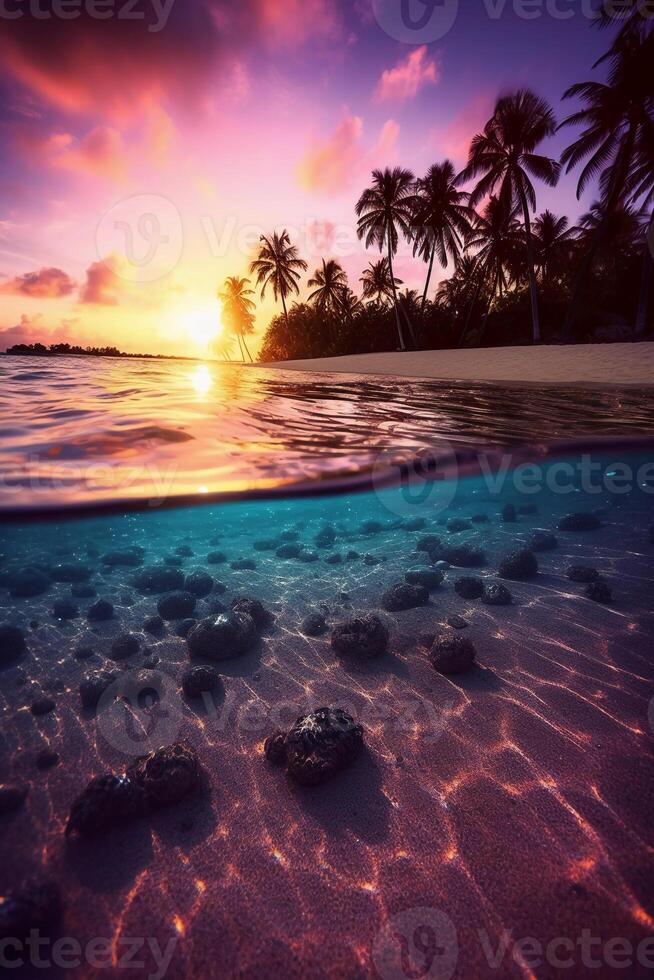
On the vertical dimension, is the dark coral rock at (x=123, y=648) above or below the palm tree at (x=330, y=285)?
below

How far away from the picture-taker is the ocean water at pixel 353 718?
242 centimetres

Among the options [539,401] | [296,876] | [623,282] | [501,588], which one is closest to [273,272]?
[623,282]

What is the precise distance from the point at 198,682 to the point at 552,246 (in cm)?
3912

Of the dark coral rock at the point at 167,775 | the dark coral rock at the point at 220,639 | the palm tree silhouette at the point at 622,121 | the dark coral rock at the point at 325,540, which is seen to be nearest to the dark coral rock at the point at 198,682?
the dark coral rock at the point at 220,639

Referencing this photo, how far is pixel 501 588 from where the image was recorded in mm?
6703

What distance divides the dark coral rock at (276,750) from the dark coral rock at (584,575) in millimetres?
6246

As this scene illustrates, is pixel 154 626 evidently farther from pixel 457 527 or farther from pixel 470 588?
pixel 457 527

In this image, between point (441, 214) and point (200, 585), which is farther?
point (441, 214)

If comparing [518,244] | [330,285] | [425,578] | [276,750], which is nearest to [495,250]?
[518,244]

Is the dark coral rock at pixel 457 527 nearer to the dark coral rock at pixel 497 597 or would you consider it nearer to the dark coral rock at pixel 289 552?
the dark coral rock at pixel 289 552

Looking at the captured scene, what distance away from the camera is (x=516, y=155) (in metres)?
24.3

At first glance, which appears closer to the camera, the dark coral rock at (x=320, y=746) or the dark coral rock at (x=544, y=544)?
the dark coral rock at (x=320, y=746)

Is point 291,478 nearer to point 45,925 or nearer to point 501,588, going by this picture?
point 45,925

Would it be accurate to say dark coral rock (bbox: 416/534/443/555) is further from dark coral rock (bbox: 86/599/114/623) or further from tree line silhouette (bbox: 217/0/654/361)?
tree line silhouette (bbox: 217/0/654/361)
